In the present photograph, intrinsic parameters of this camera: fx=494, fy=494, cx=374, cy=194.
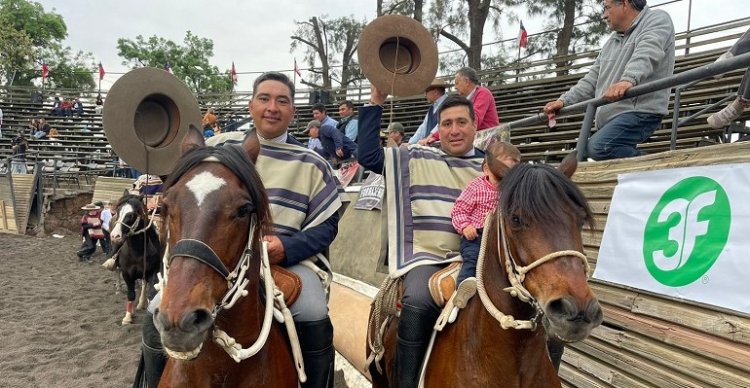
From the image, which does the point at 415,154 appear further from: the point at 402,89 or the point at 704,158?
the point at 704,158

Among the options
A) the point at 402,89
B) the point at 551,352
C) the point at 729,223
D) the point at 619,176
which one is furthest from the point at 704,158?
the point at 402,89

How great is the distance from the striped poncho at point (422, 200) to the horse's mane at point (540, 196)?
1073 millimetres

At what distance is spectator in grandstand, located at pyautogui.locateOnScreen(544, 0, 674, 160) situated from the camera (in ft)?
11.5

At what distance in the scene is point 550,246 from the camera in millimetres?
1913

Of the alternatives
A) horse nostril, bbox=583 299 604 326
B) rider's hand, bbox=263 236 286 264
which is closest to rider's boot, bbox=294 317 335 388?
rider's hand, bbox=263 236 286 264

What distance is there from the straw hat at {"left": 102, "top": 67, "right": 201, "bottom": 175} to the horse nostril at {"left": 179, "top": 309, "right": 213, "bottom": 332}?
59.6 inches

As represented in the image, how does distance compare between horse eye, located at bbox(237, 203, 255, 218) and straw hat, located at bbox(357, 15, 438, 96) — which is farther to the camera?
straw hat, located at bbox(357, 15, 438, 96)

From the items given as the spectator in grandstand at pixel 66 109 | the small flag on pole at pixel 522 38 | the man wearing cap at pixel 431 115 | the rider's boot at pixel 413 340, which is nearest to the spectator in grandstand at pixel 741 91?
the rider's boot at pixel 413 340

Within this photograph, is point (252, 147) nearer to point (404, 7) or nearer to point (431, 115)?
point (431, 115)

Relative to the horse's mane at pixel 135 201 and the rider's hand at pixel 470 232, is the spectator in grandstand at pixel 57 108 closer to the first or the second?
the horse's mane at pixel 135 201

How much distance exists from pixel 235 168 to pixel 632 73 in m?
2.88

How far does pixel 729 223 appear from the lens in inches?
95.3

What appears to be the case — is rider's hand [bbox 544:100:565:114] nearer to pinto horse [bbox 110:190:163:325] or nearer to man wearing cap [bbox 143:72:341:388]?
man wearing cap [bbox 143:72:341:388]

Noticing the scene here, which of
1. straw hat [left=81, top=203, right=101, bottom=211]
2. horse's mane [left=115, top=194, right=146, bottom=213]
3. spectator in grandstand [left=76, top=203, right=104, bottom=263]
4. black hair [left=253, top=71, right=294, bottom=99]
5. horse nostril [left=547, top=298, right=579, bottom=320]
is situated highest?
black hair [left=253, top=71, right=294, bottom=99]
